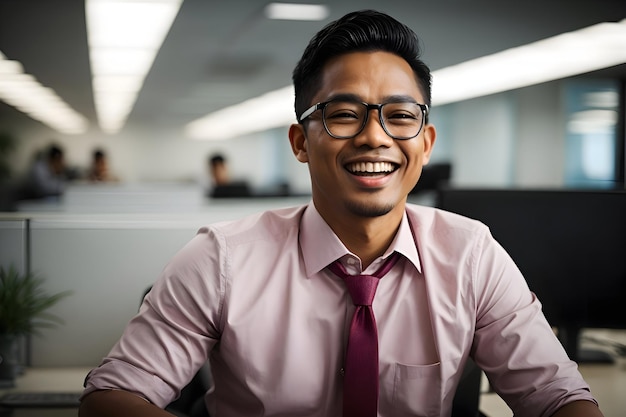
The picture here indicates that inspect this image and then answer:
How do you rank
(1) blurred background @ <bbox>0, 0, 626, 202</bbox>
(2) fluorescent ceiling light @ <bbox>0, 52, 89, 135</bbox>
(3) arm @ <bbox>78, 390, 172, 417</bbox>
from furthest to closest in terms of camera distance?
(2) fluorescent ceiling light @ <bbox>0, 52, 89, 135</bbox> → (1) blurred background @ <bbox>0, 0, 626, 202</bbox> → (3) arm @ <bbox>78, 390, 172, 417</bbox>

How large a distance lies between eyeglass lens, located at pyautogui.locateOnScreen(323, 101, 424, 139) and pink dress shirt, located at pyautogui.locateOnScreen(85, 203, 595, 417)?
19 centimetres

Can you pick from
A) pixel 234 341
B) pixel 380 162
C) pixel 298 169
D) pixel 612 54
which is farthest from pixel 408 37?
pixel 298 169

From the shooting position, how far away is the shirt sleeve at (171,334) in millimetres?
1004

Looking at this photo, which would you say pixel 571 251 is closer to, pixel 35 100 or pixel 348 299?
pixel 348 299

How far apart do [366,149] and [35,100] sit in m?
10.9

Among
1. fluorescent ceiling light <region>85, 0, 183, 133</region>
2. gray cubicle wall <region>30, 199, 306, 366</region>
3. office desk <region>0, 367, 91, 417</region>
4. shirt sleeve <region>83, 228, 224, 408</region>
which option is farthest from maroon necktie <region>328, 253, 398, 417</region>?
fluorescent ceiling light <region>85, 0, 183, 133</region>

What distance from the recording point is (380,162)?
3.48ft

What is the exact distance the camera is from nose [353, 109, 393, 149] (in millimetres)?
1041

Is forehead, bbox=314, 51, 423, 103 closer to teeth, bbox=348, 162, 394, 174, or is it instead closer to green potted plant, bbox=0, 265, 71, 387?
teeth, bbox=348, 162, 394, 174

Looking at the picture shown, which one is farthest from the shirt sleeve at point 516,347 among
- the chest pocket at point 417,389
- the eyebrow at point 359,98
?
the eyebrow at point 359,98

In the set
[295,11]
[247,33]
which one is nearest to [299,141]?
[295,11]

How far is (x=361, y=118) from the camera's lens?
3.47 feet

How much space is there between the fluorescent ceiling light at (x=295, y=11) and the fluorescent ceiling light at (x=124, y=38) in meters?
0.98

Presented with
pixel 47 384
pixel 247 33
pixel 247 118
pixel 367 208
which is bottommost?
pixel 47 384
